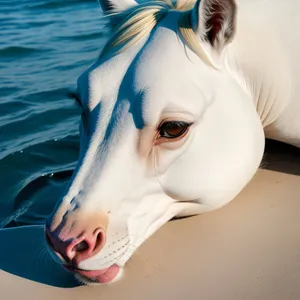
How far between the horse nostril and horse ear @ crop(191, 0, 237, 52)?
27.7 inches

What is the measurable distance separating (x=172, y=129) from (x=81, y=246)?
0.42m

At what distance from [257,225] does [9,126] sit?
2170mm

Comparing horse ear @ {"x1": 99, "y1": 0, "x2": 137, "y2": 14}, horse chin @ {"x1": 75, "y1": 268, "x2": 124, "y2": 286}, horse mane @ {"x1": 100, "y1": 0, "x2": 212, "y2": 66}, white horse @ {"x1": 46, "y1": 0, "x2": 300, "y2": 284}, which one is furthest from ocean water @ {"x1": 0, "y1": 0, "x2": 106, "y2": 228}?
horse chin @ {"x1": 75, "y1": 268, "x2": 124, "y2": 286}

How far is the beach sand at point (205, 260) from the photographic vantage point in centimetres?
165

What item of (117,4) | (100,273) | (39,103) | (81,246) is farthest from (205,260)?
(39,103)

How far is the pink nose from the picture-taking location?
4.85 ft

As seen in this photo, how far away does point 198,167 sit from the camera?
1720 mm

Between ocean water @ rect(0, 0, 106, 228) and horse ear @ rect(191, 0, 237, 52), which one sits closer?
horse ear @ rect(191, 0, 237, 52)

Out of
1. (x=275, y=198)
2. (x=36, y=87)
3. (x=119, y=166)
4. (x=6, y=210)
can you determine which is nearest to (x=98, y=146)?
(x=119, y=166)

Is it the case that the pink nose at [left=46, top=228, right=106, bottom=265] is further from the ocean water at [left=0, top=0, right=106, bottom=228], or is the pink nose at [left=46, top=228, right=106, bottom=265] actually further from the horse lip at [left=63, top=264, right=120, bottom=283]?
the ocean water at [left=0, top=0, right=106, bottom=228]

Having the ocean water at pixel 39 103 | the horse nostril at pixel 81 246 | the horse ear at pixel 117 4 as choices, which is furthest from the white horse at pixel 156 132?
the ocean water at pixel 39 103

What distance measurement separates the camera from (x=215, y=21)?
5.75ft

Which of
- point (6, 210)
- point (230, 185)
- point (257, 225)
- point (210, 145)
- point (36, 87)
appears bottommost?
point (36, 87)

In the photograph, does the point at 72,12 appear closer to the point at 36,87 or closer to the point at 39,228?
the point at 36,87
